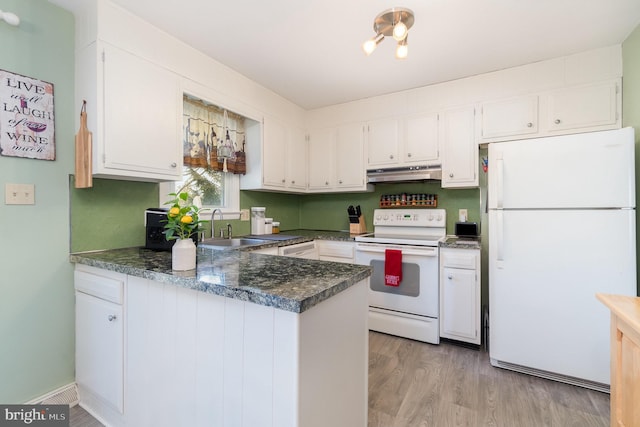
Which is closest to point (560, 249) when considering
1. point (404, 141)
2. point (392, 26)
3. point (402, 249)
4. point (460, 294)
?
point (460, 294)

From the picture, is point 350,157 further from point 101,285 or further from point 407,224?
point 101,285

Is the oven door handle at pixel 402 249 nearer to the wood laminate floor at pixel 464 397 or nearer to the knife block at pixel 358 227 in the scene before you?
the knife block at pixel 358 227

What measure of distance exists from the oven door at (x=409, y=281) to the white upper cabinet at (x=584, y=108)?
4.64 ft

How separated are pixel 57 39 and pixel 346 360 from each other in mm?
2417

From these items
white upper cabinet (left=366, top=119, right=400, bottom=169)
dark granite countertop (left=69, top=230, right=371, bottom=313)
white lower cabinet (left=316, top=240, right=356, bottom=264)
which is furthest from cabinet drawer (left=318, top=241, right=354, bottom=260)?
dark granite countertop (left=69, top=230, right=371, bottom=313)

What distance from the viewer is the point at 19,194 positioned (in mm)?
1525

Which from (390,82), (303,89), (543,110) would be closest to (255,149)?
(303,89)

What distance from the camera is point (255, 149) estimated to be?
2.83m

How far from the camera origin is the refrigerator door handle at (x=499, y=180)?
2.01 meters

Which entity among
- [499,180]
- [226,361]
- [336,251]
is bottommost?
[226,361]

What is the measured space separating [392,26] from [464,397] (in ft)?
7.81

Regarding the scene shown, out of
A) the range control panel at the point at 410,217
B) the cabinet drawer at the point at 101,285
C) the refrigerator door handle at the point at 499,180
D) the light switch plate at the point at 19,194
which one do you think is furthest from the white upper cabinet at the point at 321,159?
the light switch plate at the point at 19,194

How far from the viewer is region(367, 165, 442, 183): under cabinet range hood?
2.71 metres

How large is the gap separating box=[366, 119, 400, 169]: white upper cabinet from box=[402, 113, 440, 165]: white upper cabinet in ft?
0.34
